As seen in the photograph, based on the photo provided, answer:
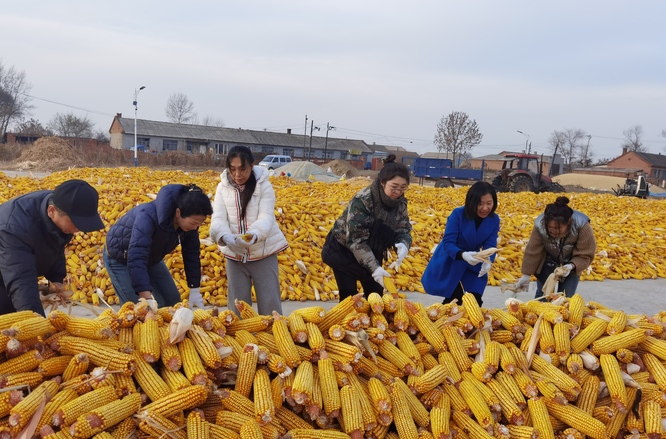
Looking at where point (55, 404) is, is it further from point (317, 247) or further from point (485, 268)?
point (317, 247)

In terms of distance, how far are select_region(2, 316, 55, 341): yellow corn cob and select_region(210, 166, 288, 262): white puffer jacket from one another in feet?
5.83

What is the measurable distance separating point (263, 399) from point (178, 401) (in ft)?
1.09

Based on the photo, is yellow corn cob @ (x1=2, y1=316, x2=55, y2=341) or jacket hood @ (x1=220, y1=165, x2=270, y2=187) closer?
yellow corn cob @ (x1=2, y1=316, x2=55, y2=341)

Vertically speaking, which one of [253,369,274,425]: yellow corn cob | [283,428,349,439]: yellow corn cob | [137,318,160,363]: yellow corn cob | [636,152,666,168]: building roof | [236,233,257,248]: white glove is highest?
[636,152,666,168]: building roof

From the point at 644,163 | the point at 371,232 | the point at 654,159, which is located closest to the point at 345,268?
the point at 371,232

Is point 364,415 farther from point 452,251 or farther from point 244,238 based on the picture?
point 452,251

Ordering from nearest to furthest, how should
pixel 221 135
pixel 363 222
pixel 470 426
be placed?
pixel 470 426
pixel 363 222
pixel 221 135

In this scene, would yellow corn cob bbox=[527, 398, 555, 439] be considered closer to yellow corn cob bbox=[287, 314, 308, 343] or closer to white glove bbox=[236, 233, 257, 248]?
yellow corn cob bbox=[287, 314, 308, 343]

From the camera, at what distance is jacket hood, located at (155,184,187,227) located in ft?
10.5

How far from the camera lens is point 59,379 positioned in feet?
6.50

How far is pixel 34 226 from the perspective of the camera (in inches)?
105

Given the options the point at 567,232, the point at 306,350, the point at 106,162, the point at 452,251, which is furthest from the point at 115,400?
the point at 106,162

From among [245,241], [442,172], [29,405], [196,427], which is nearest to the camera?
[29,405]

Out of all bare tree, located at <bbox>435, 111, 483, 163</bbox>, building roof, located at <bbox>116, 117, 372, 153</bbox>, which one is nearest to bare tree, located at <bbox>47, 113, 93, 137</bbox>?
building roof, located at <bbox>116, 117, 372, 153</bbox>
